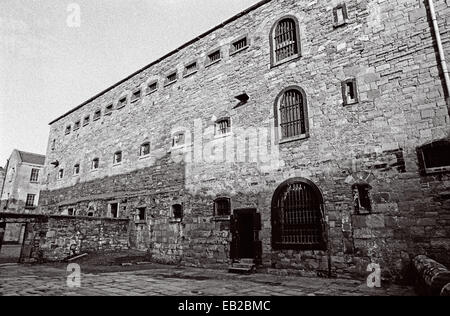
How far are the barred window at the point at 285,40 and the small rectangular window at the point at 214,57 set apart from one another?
279 cm

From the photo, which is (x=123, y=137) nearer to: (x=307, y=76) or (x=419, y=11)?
(x=307, y=76)

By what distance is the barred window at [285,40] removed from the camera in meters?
10.3

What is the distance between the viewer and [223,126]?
1174 cm

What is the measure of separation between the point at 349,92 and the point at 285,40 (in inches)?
137

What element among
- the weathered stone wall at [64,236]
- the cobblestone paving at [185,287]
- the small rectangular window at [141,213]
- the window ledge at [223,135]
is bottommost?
the cobblestone paving at [185,287]

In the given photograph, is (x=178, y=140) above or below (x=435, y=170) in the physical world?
above

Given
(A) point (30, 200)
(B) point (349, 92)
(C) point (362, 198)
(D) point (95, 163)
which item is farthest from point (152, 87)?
(A) point (30, 200)

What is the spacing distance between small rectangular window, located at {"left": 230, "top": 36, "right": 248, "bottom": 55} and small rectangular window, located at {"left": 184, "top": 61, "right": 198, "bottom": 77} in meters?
2.23

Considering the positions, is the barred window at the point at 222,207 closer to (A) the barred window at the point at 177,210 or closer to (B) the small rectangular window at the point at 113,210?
(A) the barred window at the point at 177,210

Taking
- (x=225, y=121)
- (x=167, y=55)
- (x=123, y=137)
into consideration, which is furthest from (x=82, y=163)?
(x=225, y=121)

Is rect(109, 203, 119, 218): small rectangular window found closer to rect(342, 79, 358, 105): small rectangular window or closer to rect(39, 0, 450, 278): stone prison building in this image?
rect(39, 0, 450, 278): stone prison building

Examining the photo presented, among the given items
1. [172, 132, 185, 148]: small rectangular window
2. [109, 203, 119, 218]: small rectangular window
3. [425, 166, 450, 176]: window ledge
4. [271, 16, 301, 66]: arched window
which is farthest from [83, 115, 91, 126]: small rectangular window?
[425, 166, 450, 176]: window ledge

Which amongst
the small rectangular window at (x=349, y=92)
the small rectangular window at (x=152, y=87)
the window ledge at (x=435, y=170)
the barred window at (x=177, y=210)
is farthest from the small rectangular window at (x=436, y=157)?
the small rectangular window at (x=152, y=87)

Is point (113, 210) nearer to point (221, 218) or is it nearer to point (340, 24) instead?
point (221, 218)
